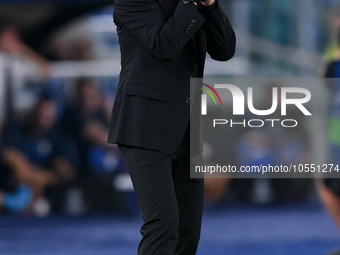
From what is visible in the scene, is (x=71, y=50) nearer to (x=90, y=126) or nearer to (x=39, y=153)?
(x=90, y=126)

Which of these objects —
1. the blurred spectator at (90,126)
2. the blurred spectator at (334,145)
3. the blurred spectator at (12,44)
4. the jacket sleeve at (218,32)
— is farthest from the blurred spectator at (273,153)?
the jacket sleeve at (218,32)

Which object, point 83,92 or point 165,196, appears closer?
point 165,196

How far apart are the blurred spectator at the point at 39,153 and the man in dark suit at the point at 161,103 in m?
2.70

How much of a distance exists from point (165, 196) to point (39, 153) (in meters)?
2.94

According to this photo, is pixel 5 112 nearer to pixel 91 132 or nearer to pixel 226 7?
pixel 91 132

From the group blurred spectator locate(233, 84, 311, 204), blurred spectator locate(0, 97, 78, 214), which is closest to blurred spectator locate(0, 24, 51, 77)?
blurred spectator locate(0, 97, 78, 214)

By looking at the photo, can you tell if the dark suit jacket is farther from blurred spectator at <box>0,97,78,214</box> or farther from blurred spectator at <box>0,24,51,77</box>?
blurred spectator at <box>0,24,51,77</box>

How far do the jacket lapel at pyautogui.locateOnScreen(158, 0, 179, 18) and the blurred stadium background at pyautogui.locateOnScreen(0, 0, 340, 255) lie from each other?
8.36 ft

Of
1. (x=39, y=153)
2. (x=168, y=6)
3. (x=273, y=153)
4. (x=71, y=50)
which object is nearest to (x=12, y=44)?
(x=71, y=50)

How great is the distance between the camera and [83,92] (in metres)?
4.47

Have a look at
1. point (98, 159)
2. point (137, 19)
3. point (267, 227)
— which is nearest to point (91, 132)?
point (98, 159)

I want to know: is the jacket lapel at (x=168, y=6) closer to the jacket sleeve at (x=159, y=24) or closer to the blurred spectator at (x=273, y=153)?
the jacket sleeve at (x=159, y=24)

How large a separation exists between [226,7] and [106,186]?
184 centimetres

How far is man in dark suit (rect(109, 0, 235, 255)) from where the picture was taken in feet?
5.68
